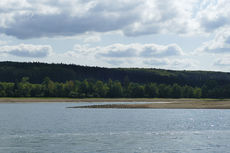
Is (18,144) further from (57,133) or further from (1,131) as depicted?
(1,131)

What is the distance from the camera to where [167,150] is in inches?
1704

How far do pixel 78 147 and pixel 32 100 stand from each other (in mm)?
154627

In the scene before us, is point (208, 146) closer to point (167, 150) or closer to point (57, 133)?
point (167, 150)

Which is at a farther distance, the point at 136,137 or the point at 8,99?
the point at 8,99

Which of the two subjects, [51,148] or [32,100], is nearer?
[51,148]

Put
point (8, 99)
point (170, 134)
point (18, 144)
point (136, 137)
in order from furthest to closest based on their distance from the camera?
point (8, 99) → point (170, 134) → point (136, 137) → point (18, 144)

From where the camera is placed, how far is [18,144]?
155ft

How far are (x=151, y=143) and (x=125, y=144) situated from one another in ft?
10.6

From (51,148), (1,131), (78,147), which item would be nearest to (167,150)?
(78,147)

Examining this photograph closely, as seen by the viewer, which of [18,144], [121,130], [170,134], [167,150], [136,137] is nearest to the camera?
[167,150]

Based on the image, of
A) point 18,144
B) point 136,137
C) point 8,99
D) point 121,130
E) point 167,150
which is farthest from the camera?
point 8,99

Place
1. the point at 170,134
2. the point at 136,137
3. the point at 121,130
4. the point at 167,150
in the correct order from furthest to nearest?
the point at 121,130
the point at 170,134
the point at 136,137
the point at 167,150

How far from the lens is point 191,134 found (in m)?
57.3

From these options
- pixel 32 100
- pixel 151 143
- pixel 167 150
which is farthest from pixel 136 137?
pixel 32 100
